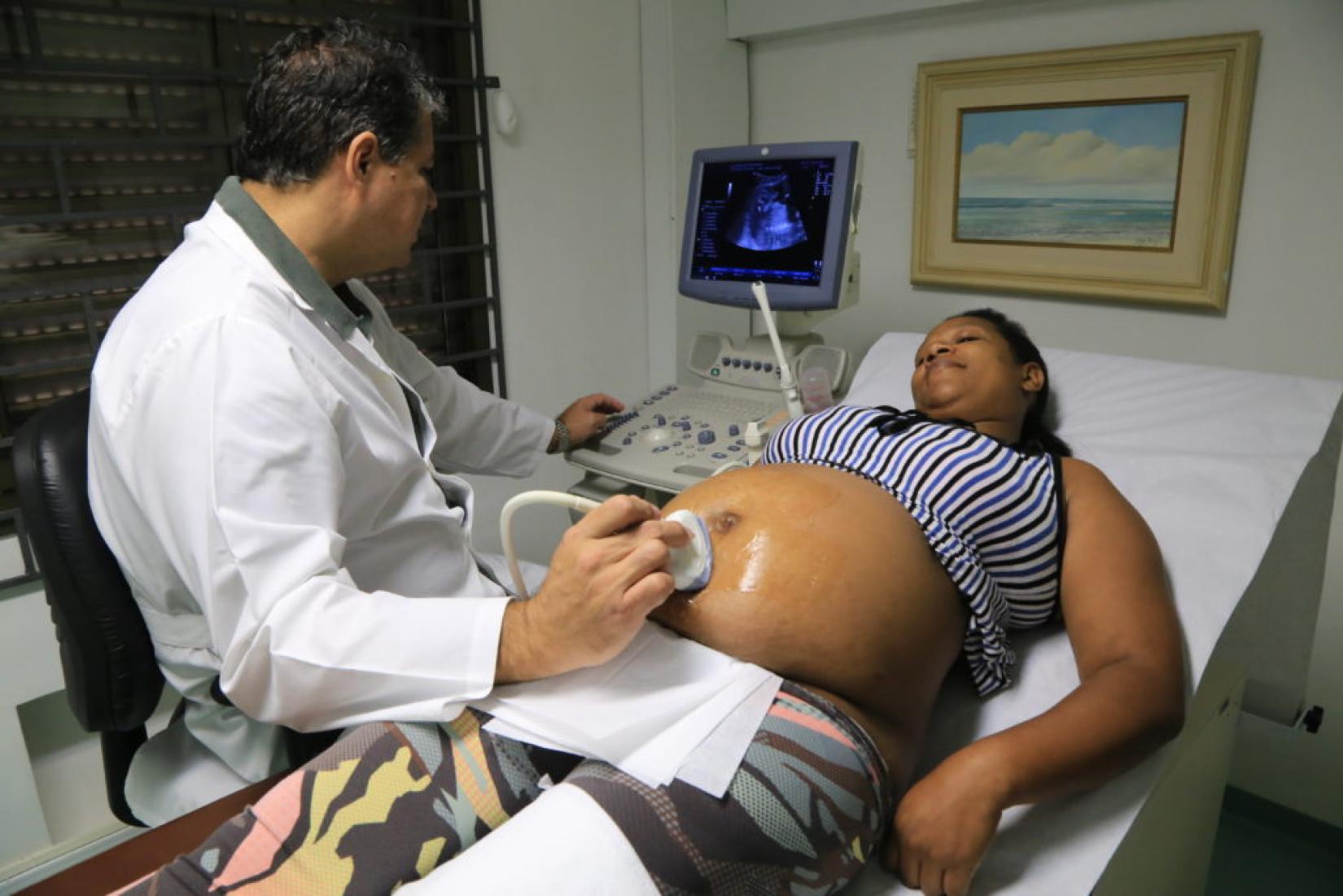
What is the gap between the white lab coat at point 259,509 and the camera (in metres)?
0.94

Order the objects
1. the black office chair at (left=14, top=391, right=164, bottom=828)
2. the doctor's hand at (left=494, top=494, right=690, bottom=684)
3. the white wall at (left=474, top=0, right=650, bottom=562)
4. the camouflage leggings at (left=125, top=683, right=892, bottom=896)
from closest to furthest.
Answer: the camouflage leggings at (left=125, top=683, right=892, bottom=896)
the doctor's hand at (left=494, top=494, right=690, bottom=684)
the black office chair at (left=14, top=391, right=164, bottom=828)
the white wall at (left=474, top=0, right=650, bottom=562)

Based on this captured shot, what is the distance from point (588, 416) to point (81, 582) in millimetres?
1067

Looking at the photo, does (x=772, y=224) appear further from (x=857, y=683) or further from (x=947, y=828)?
(x=947, y=828)

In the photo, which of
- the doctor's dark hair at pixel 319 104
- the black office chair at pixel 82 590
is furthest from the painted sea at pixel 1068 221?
the black office chair at pixel 82 590

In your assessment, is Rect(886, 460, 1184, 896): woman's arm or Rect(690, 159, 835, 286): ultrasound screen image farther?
Rect(690, 159, 835, 286): ultrasound screen image

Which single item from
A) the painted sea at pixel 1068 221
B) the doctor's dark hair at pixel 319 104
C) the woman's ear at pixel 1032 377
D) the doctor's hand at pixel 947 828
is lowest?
the doctor's hand at pixel 947 828

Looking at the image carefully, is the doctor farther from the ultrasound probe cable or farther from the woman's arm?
the ultrasound probe cable

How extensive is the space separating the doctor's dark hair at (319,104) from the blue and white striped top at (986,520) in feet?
2.49

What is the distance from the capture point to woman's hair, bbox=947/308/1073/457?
1470 millimetres

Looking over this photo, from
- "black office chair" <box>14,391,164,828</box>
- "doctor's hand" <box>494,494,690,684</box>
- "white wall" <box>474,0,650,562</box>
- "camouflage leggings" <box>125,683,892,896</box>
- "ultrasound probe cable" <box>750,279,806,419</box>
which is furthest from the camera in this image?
"white wall" <box>474,0,650,562</box>

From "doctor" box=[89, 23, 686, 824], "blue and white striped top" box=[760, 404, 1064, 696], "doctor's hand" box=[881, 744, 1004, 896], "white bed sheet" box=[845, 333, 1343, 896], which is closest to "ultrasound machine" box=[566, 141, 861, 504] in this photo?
"white bed sheet" box=[845, 333, 1343, 896]

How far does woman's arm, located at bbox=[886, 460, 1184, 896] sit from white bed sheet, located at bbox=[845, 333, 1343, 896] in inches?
2.4

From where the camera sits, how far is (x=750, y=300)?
1.99m

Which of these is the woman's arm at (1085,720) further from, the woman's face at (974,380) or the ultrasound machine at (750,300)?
the ultrasound machine at (750,300)
